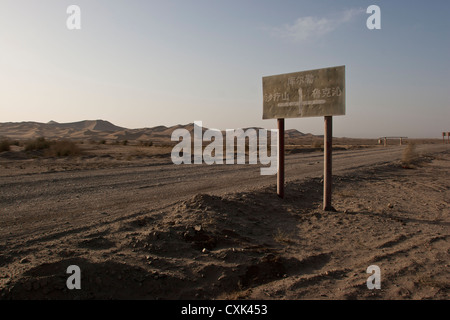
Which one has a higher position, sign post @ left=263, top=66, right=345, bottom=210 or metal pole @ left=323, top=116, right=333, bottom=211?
sign post @ left=263, top=66, right=345, bottom=210

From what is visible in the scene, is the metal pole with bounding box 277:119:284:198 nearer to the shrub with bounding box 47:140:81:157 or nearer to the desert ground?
the desert ground

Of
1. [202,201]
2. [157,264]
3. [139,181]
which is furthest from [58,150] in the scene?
[157,264]

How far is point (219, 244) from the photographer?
551 cm

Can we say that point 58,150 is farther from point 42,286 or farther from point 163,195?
point 42,286

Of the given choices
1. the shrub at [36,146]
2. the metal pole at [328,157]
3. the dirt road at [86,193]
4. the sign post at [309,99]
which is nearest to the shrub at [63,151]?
the shrub at [36,146]

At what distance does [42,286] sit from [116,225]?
7.17 feet

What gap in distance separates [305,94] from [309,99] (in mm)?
181

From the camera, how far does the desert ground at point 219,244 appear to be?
416cm

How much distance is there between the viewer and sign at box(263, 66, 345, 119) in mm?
7348

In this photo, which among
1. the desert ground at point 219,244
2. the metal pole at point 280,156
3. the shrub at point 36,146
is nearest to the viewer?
the desert ground at point 219,244

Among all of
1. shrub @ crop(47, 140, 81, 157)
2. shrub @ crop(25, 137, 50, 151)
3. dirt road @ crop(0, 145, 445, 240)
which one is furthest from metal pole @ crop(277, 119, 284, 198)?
shrub @ crop(25, 137, 50, 151)

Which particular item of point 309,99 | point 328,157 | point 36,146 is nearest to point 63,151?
point 36,146

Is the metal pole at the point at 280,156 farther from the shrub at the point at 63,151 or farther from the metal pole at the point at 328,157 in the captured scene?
the shrub at the point at 63,151

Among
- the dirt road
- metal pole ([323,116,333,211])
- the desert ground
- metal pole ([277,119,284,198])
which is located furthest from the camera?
metal pole ([277,119,284,198])
